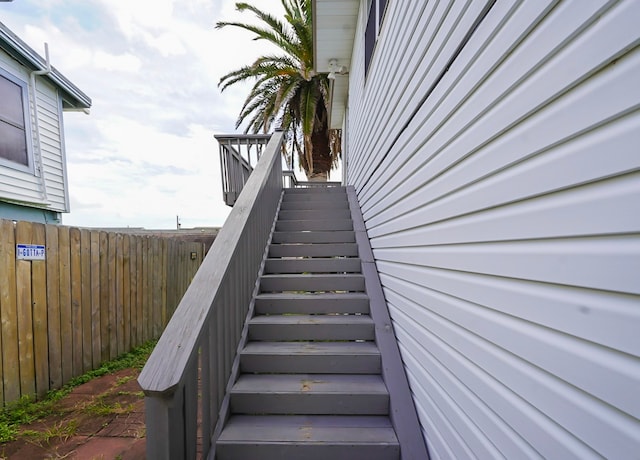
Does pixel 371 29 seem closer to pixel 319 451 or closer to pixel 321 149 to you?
pixel 319 451

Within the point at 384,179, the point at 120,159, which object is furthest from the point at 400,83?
the point at 120,159

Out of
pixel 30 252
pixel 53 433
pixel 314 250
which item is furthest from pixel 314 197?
pixel 53 433

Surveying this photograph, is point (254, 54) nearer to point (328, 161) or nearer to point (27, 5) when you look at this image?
point (328, 161)

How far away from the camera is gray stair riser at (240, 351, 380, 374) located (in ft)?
6.92

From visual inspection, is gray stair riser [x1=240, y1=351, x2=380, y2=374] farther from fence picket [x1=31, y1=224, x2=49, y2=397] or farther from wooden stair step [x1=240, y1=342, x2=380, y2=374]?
fence picket [x1=31, y1=224, x2=49, y2=397]

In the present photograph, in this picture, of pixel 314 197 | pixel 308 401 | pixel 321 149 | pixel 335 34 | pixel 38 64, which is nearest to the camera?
pixel 308 401

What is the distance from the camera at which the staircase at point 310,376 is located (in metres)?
1.64

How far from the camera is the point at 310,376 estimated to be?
208 cm

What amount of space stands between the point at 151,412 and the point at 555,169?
1.50 m

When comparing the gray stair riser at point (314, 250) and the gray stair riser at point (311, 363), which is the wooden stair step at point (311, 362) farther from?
the gray stair riser at point (314, 250)

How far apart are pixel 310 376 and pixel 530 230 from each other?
1.78 m

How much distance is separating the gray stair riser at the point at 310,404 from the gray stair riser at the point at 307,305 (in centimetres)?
81

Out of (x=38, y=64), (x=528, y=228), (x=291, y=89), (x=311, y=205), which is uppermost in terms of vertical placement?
(x=291, y=89)

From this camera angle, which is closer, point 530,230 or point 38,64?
point 530,230
